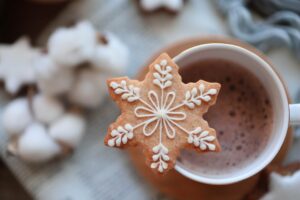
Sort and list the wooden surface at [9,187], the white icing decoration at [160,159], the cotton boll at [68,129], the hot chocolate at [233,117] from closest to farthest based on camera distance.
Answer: the white icing decoration at [160,159] → the hot chocolate at [233,117] → the cotton boll at [68,129] → the wooden surface at [9,187]

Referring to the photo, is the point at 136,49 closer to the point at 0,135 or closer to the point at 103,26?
the point at 103,26

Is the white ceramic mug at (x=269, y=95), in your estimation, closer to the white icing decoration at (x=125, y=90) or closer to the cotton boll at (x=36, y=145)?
the white icing decoration at (x=125, y=90)

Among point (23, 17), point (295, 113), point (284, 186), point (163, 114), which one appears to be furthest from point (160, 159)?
point (23, 17)

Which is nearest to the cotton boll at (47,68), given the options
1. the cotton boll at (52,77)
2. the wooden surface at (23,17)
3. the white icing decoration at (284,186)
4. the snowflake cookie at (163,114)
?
the cotton boll at (52,77)

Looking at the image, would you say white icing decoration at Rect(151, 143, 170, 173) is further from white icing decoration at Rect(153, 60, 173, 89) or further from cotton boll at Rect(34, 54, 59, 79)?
cotton boll at Rect(34, 54, 59, 79)

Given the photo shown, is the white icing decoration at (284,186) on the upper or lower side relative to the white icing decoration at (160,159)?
lower

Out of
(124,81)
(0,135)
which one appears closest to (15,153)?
Answer: (0,135)
